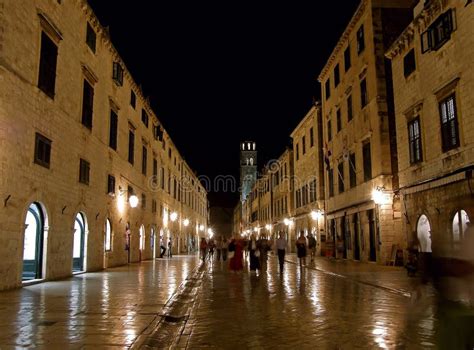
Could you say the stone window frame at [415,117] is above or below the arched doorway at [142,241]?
above

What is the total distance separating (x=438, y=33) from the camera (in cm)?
1838

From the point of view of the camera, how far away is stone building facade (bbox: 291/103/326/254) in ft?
121

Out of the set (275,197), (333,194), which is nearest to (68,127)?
(333,194)

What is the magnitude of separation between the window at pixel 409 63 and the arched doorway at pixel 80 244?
15642mm

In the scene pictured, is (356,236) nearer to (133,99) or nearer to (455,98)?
(455,98)

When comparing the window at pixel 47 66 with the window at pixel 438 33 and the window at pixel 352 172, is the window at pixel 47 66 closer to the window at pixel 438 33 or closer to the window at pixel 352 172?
the window at pixel 438 33

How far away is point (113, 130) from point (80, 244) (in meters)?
7.06

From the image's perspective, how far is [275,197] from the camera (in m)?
57.7

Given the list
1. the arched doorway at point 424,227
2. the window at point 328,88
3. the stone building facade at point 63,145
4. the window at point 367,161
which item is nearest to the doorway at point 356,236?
the window at point 367,161

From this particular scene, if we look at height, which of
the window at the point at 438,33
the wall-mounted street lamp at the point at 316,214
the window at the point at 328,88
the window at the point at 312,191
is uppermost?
the window at the point at 328,88

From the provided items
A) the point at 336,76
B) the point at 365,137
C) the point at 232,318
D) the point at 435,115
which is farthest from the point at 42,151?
the point at 336,76

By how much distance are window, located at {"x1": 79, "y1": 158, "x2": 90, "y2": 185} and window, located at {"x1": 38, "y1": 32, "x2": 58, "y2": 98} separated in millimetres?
4079

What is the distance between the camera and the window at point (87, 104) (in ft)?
66.2

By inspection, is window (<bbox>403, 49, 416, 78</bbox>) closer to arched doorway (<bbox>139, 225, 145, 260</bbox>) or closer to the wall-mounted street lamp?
the wall-mounted street lamp
